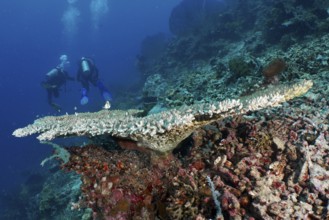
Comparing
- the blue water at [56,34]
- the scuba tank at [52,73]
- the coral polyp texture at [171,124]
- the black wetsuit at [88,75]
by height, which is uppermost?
the blue water at [56,34]

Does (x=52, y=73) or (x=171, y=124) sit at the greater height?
(x=52, y=73)

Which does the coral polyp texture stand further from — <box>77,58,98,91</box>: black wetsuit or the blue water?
the blue water

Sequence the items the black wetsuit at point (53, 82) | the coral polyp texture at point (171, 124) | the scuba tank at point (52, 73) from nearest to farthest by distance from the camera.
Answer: the coral polyp texture at point (171, 124) < the black wetsuit at point (53, 82) < the scuba tank at point (52, 73)

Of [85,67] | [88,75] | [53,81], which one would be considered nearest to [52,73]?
[53,81]

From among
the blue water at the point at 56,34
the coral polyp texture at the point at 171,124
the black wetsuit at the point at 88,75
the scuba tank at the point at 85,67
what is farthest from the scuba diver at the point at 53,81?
the blue water at the point at 56,34

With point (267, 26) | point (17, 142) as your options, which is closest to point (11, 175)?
point (17, 142)

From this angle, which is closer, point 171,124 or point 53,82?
point 171,124

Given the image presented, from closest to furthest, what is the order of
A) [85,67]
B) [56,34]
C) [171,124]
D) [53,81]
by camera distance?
1. [171,124]
2. [85,67]
3. [53,81]
4. [56,34]

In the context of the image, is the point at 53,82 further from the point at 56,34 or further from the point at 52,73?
the point at 56,34

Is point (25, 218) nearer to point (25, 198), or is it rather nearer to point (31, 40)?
point (25, 198)

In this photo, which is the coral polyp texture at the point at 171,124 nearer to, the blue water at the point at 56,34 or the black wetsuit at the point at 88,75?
the black wetsuit at the point at 88,75

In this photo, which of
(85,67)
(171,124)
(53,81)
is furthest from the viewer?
(53,81)

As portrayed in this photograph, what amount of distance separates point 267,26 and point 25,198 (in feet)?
54.7

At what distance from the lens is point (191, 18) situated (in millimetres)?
28078
